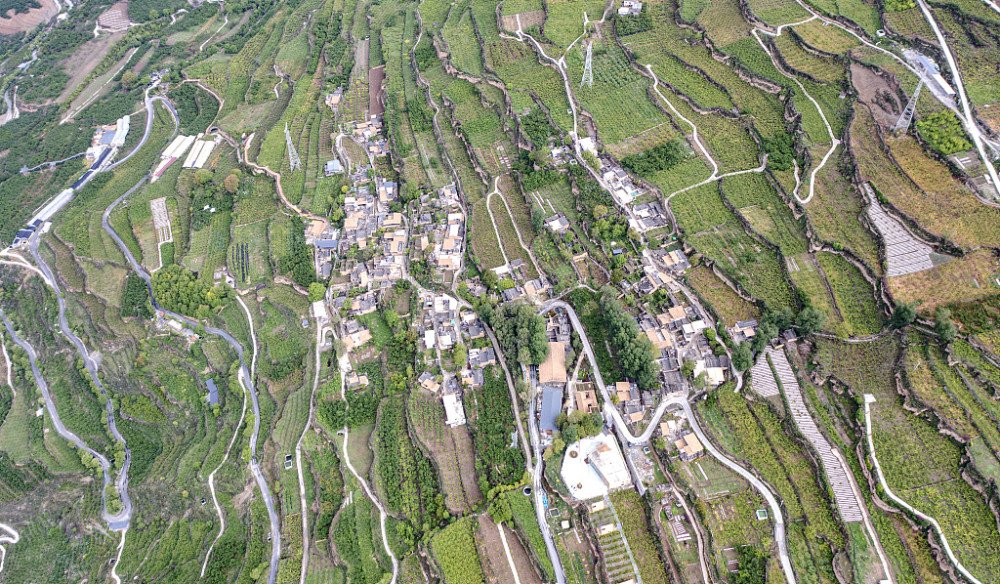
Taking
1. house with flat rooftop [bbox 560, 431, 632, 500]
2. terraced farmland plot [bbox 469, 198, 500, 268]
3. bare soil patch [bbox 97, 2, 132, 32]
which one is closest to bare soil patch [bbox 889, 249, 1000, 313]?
house with flat rooftop [bbox 560, 431, 632, 500]

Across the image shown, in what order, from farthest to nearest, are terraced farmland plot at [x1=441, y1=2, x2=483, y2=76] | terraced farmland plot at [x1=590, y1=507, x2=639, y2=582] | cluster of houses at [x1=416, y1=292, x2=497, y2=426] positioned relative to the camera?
1. terraced farmland plot at [x1=441, y1=2, x2=483, y2=76]
2. cluster of houses at [x1=416, y1=292, x2=497, y2=426]
3. terraced farmland plot at [x1=590, y1=507, x2=639, y2=582]

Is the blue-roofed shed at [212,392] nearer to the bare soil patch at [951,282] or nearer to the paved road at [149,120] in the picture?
the paved road at [149,120]

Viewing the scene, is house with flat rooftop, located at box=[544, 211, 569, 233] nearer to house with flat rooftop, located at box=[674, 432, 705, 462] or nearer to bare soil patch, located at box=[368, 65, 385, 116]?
house with flat rooftop, located at box=[674, 432, 705, 462]

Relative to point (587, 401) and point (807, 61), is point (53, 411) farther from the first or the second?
point (807, 61)

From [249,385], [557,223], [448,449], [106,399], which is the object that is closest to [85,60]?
[106,399]

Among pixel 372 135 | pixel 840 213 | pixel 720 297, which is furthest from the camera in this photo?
pixel 372 135

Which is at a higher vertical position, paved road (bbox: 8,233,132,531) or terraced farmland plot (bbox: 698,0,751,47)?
terraced farmland plot (bbox: 698,0,751,47)

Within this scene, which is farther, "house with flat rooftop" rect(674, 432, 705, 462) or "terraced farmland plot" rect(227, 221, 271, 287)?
"terraced farmland plot" rect(227, 221, 271, 287)
